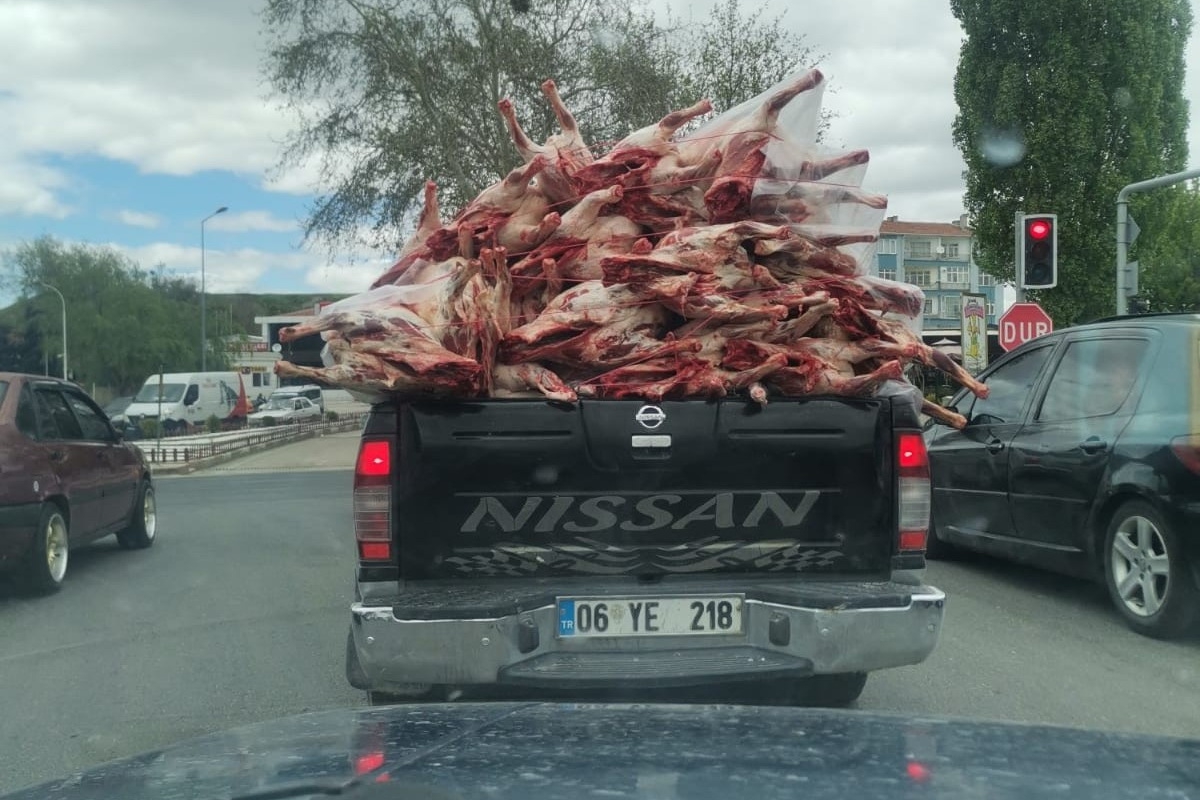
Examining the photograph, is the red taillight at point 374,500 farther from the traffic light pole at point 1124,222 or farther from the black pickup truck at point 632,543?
the traffic light pole at point 1124,222

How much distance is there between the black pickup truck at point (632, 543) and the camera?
386 centimetres

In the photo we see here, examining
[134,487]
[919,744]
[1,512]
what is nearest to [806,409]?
[919,744]

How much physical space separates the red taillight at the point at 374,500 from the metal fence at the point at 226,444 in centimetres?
1788

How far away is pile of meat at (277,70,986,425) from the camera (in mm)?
4117

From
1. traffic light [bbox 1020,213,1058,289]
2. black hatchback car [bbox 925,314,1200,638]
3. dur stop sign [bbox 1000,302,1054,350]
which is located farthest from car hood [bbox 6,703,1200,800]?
traffic light [bbox 1020,213,1058,289]

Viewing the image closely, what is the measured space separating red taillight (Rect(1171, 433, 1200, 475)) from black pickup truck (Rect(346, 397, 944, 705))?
2.36 metres

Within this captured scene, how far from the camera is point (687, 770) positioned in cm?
222

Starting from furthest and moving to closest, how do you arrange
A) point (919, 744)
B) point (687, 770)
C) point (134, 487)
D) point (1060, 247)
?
1. point (1060, 247)
2. point (134, 487)
3. point (919, 744)
4. point (687, 770)

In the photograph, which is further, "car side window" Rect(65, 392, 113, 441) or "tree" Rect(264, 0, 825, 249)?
"tree" Rect(264, 0, 825, 249)

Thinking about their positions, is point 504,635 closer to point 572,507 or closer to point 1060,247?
point 572,507

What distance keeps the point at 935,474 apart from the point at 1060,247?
74.4 ft

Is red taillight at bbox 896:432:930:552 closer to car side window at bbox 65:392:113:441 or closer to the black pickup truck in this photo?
the black pickup truck

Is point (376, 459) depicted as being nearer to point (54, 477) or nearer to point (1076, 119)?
point (54, 477)

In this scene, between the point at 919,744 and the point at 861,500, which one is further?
the point at 861,500
